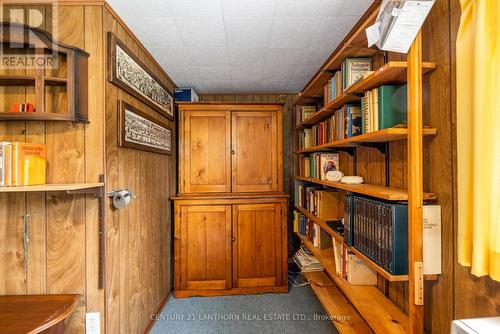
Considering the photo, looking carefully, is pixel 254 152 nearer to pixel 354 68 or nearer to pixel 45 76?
pixel 354 68

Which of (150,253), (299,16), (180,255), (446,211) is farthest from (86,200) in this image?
(446,211)

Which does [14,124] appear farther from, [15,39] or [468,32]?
[468,32]

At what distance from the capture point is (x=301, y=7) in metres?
A: 1.41

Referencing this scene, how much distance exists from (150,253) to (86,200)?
0.85 metres

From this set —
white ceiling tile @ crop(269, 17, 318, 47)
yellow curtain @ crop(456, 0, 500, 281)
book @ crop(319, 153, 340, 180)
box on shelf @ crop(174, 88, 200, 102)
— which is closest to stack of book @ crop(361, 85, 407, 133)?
yellow curtain @ crop(456, 0, 500, 281)

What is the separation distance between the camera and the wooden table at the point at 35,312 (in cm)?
105

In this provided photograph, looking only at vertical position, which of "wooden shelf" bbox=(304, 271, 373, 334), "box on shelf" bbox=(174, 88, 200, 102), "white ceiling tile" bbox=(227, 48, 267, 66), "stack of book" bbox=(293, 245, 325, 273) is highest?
"white ceiling tile" bbox=(227, 48, 267, 66)

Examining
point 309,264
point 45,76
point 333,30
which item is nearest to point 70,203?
point 45,76

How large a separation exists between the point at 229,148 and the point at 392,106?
168 centimetres

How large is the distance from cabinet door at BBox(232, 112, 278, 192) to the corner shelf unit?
1.49 meters

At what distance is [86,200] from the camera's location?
135 centimetres

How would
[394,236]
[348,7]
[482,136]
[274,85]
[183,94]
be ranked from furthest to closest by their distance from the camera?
1. [274,85]
2. [183,94]
3. [348,7]
4. [394,236]
5. [482,136]

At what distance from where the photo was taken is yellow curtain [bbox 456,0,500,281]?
0.77 m

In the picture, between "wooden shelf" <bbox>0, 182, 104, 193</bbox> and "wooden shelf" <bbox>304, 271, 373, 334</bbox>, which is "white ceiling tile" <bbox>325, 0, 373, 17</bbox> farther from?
"wooden shelf" <bbox>304, 271, 373, 334</bbox>
